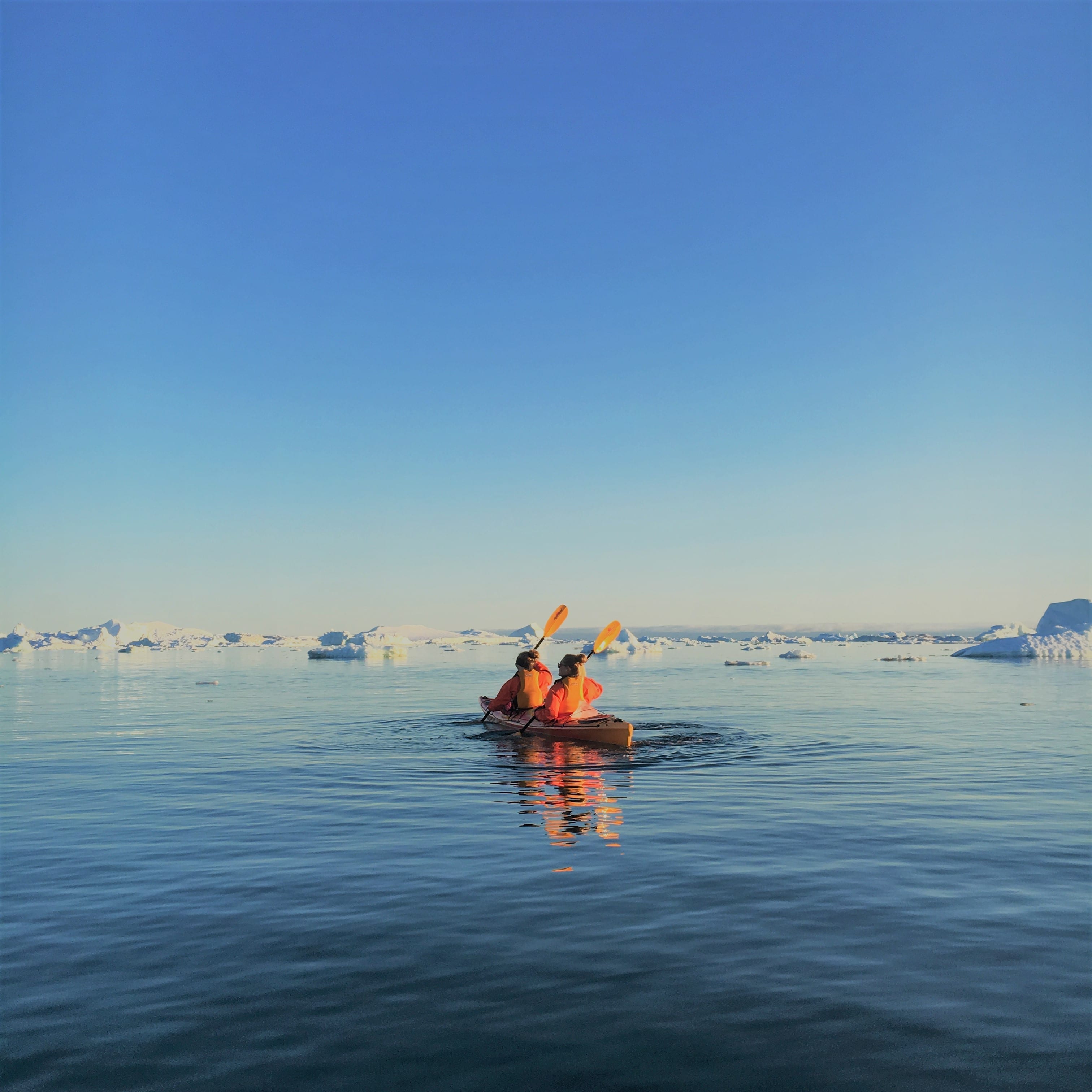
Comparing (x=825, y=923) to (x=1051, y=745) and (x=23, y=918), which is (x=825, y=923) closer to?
(x=23, y=918)

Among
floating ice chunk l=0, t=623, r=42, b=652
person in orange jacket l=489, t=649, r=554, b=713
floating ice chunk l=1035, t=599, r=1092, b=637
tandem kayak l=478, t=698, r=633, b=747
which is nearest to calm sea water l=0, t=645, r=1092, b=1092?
tandem kayak l=478, t=698, r=633, b=747

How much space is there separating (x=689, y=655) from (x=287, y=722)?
77519 millimetres

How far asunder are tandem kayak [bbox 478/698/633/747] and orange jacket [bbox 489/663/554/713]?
0.82 metres

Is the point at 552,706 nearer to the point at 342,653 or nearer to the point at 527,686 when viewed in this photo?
the point at 527,686

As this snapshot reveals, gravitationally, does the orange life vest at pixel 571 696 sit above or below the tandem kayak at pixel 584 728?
above

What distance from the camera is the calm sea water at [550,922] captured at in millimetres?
4785

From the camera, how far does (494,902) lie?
7586mm

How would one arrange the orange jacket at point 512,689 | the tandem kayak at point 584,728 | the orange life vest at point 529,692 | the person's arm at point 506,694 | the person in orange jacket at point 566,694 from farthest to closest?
the person's arm at point 506,694 → the orange jacket at point 512,689 → the orange life vest at point 529,692 → the person in orange jacket at point 566,694 → the tandem kayak at point 584,728

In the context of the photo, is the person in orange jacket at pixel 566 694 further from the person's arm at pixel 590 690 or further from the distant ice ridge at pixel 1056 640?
the distant ice ridge at pixel 1056 640

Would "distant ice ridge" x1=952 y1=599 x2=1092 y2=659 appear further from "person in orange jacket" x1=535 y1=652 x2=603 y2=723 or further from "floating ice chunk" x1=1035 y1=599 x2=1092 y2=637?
"person in orange jacket" x1=535 y1=652 x2=603 y2=723

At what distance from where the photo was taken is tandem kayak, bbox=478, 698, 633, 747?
60.1 feet

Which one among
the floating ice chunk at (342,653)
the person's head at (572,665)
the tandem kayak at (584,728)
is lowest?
the tandem kayak at (584,728)

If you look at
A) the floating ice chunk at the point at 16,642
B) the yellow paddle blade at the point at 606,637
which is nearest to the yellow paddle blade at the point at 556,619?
the yellow paddle blade at the point at 606,637

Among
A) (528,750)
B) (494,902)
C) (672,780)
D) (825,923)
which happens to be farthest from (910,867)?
(528,750)
